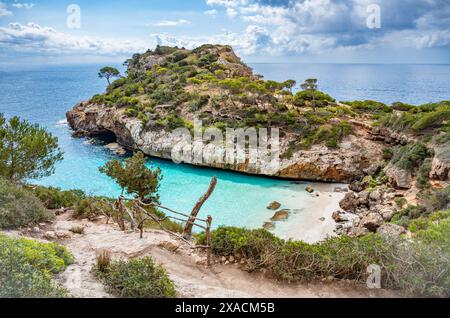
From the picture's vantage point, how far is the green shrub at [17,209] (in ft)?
31.2

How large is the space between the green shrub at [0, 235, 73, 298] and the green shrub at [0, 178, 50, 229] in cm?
344

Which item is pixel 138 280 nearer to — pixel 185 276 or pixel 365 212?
pixel 185 276

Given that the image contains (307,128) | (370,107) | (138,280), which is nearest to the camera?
(138,280)

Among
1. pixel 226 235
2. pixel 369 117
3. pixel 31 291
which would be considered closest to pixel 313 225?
pixel 226 235

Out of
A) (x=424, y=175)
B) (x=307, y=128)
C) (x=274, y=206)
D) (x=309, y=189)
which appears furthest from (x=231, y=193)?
(x=424, y=175)

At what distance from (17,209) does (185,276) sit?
20.4ft

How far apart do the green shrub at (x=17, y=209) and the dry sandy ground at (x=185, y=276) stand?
1.18 meters

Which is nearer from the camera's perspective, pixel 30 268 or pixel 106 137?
pixel 30 268

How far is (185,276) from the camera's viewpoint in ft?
24.2

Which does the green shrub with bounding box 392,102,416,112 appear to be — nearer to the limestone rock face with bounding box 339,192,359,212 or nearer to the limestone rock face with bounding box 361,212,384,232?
the limestone rock face with bounding box 339,192,359,212

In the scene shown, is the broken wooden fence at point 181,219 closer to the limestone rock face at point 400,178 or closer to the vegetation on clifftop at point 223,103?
the limestone rock face at point 400,178

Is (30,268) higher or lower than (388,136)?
higher
